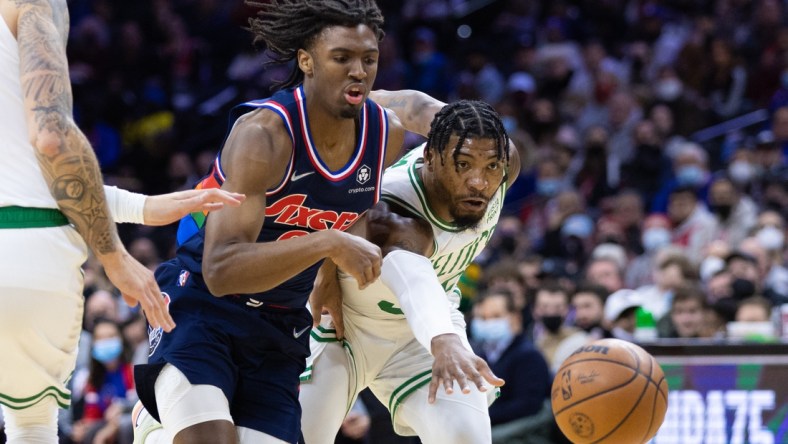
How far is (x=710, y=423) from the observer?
668cm

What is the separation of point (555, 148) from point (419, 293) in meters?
8.38

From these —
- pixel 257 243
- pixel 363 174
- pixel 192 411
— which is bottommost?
pixel 192 411

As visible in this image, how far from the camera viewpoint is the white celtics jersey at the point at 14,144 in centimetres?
331

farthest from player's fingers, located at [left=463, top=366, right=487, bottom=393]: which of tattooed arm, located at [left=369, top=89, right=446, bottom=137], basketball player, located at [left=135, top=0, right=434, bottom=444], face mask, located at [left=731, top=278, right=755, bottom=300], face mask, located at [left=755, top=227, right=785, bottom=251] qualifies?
face mask, located at [left=755, top=227, right=785, bottom=251]

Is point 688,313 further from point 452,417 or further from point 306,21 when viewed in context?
point 306,21

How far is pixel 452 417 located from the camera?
441 cm

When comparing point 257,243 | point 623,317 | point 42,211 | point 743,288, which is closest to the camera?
point 42,211

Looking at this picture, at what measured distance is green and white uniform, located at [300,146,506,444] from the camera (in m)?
4.62

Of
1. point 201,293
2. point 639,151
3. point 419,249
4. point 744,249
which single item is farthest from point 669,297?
point 201,293

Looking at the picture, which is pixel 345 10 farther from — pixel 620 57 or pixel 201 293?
pixel 620 57

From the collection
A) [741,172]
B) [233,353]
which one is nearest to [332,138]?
[233,353]

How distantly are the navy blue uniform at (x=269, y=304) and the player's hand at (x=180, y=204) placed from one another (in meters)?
0.44

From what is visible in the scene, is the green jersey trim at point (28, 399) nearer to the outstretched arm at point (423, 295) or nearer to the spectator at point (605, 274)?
the outstretched arm at point (423, 295)

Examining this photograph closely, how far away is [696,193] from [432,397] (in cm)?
734
